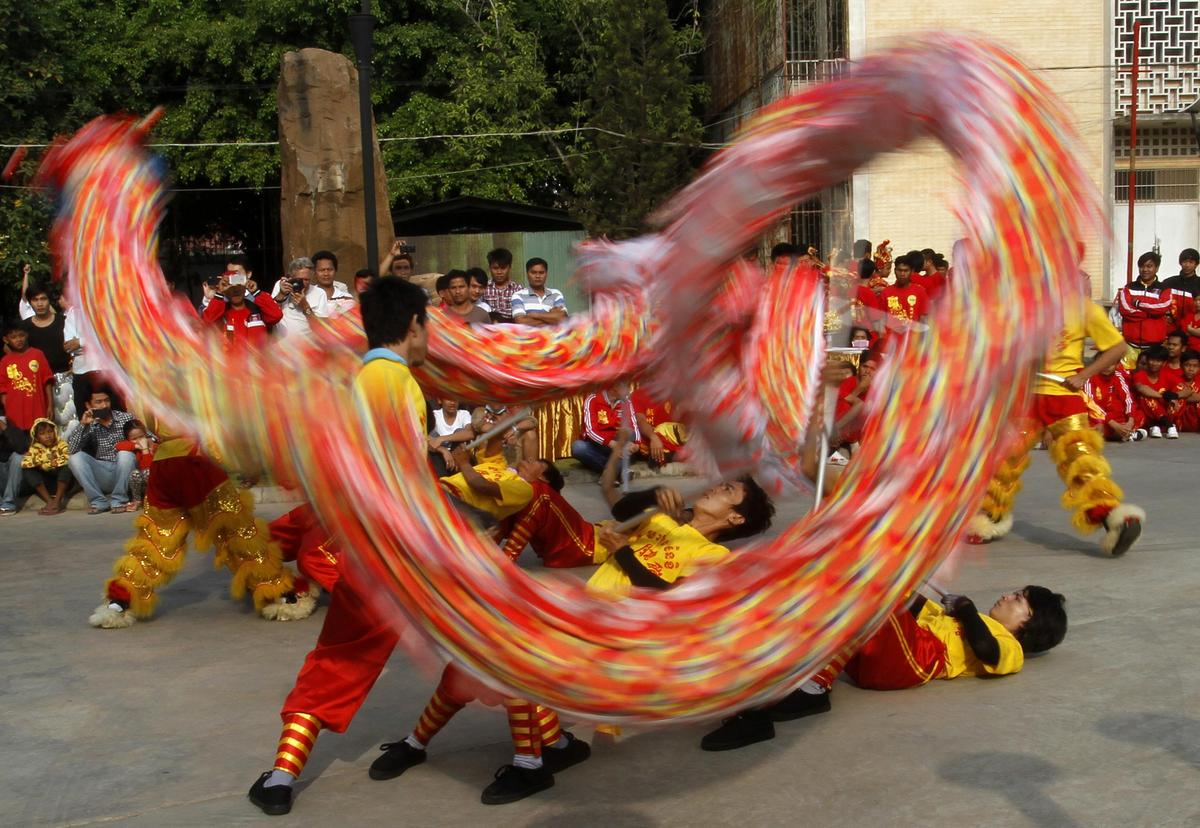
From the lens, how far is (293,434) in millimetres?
3084

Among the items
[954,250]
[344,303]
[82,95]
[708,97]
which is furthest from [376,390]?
[708,97]

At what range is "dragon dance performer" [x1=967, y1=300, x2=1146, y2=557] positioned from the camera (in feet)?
21.4

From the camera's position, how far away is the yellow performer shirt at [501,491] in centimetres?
616

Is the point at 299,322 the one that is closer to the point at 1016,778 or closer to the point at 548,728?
the point at 548,728

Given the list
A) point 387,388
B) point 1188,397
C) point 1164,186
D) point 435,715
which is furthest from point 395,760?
point 1164,186

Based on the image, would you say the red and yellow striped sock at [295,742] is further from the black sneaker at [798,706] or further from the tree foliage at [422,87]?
the tree foliage at [422,87]

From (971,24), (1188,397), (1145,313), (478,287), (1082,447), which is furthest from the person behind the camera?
(971,24)

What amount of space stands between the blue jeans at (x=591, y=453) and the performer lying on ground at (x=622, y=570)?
15.9 ft

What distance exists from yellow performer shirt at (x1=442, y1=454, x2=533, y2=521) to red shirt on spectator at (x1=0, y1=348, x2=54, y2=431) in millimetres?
4591

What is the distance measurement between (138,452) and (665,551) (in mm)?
6122

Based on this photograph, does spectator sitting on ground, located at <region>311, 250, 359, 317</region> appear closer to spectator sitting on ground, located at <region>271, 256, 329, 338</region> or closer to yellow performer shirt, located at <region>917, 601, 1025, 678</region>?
spectator sitting on ground, located at <region>271, 256, 329, 338</region>

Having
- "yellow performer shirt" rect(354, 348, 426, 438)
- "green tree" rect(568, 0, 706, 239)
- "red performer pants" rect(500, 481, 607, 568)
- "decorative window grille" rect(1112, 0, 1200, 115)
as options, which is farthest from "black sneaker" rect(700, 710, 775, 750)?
"decorative window grille" rect(1112, 0, 1200, 115)

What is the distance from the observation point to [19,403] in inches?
372

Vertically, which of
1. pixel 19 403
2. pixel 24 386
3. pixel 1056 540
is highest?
pixel 24 386
